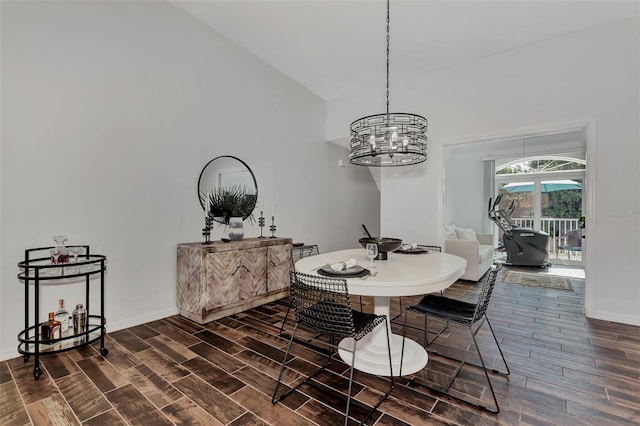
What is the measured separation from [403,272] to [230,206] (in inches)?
95.7

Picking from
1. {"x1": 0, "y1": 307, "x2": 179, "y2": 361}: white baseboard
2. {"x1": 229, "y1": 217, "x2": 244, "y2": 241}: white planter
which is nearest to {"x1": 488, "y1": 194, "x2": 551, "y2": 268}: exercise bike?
{"x1": 229, "y1": 217, "x2": 244, "y2": 241}: white planter

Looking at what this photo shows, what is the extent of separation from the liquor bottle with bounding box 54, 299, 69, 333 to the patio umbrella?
27.7ft

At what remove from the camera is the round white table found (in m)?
1.71

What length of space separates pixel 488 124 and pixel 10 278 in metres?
5.05

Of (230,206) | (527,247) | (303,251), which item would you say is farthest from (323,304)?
(527,247)

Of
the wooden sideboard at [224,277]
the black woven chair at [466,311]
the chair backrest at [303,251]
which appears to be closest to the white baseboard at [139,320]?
the wooden sideboard at [224,277]

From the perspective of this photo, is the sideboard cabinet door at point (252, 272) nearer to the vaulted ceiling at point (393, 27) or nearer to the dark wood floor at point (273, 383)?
the dark wood floor at point (273, 383)

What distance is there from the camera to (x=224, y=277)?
3.12m

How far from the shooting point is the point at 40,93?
2389mm

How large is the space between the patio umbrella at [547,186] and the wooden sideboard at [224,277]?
6.42 m

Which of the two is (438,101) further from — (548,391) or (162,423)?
(162,423)

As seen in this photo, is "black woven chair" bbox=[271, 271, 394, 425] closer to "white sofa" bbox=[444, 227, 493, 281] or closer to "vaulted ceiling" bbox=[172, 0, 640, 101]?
"vaulted ceiling" bbox=[172, 0, 640, 101]

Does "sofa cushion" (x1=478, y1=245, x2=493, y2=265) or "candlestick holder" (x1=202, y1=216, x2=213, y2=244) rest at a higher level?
"candlestick holder" (x1=202, y1=216, x2=213, y2=244)

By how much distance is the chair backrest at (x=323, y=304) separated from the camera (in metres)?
1.68
